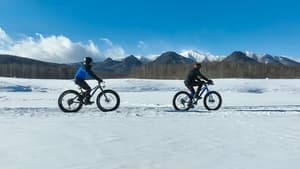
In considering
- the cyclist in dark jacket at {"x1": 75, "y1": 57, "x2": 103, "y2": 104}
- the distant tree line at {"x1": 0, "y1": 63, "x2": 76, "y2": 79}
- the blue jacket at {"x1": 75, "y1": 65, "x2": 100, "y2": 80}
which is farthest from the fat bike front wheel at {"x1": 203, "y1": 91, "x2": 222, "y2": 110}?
the distant tree line at {"x1": 0, "y1": 63, "x2": 76, "y2": 79}

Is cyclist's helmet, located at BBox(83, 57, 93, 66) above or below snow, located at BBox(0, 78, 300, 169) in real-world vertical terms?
above

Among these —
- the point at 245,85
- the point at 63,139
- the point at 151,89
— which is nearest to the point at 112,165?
the point at 63,139

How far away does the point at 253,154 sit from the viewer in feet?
17.2

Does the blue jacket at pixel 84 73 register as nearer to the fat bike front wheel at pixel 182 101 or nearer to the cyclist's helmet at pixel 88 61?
the cyclist's helmet at pixel 88 61

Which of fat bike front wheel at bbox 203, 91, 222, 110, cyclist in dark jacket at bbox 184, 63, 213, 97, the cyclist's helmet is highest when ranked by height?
the cyclist's helmet

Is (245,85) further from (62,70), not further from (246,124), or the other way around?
(62,70)

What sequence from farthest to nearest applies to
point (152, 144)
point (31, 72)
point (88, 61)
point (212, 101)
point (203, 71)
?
point (31, 72) < point (203, 71) < point (212, 101) < point (88, 61) < point (152, 144)

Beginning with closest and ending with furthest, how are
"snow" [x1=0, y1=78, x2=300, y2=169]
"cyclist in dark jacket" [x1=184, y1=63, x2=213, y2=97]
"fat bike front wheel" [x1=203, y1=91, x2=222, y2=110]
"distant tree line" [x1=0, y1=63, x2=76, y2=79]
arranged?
"snow" [x1=0, y1=78, x2=300, y2=169]
"cyclist in dark jacket" [x1=184, y1=63, x2=213, y2=97]
"fat bike front wheel" [x1=203, y1=91, x2=222, y2=110]
"distant tree line" [x1=0, y1=63, x2=76, y2=79]

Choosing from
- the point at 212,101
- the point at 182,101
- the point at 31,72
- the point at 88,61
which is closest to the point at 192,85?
the point at 182,101

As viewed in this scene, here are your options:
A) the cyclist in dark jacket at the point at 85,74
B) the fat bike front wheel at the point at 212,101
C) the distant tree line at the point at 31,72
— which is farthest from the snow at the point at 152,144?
the distant tree line at the point at 31,72

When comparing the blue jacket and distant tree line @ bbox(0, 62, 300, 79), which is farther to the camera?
distant tree line @ bbox(0, 62, 300, 79)

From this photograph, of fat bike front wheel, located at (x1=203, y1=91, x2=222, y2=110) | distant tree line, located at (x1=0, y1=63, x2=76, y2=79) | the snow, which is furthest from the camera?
distant tree line, located at (x1=0, y1=63, x2=76, y2=79)

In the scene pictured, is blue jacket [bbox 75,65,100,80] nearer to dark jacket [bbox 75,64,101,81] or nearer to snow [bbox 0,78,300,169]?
dark jacket [bbox 75,64,101,81]

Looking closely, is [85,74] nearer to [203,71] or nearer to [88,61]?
[88,61]
